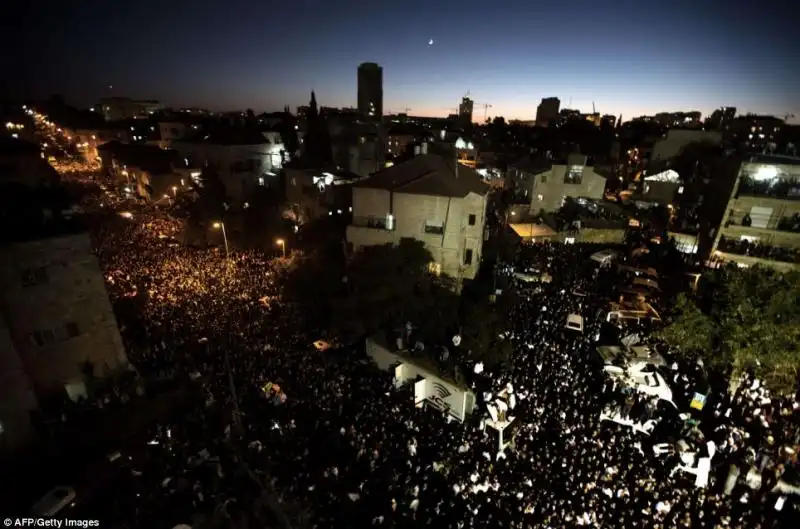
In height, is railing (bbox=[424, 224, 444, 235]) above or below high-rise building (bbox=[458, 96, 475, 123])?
below

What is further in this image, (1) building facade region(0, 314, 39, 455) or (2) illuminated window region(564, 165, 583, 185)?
(2) illuminated window region(564, 165, 583, 185)

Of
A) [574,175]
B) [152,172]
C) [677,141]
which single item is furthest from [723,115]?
[152,172]

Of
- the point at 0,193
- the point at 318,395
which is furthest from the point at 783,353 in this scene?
the point at 0,193

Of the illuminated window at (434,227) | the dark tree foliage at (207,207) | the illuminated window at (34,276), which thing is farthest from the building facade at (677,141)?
the illuminated window at (34,276)

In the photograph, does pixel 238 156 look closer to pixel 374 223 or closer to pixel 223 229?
pixel 223 229

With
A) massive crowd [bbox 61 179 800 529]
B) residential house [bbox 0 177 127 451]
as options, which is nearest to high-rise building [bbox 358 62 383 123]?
massive crowd [bbox 61 179 800 529]

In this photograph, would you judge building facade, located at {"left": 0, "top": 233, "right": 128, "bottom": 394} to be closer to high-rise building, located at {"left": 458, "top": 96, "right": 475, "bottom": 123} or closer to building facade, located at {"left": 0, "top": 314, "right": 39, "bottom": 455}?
building facade, located at {"left": 0, "top": 314, "right": 39, "bottom": 455}
